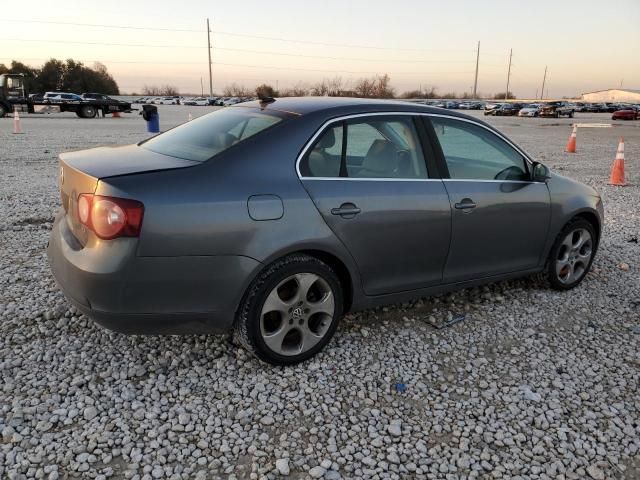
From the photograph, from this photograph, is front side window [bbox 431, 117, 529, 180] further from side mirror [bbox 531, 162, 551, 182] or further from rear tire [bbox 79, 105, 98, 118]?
rear tire [bbox 79, 105, 98, 118]

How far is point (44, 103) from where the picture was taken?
31.2 m

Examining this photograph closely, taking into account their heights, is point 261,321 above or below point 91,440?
above

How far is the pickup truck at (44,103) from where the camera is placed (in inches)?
1103

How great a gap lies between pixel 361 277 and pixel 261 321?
721 millimetres

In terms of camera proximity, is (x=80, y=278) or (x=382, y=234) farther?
(x=382, y=234)

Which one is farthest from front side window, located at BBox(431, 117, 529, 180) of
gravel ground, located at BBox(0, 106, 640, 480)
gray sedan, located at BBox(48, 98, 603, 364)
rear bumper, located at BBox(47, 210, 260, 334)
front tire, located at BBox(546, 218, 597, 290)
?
rear bumper, located at BBox(47, 210, 260, 334)

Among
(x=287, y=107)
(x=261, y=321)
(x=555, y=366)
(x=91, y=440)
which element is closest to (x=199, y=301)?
(x=261, y=321)

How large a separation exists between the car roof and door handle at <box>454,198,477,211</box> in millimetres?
686

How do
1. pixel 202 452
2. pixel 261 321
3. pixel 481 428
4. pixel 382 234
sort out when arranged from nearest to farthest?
pixel 202 452
pixel 481 428
pixel 261 321
pixel 382 234

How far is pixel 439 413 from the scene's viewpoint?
9.51 ft

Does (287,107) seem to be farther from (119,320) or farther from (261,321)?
(119,320)

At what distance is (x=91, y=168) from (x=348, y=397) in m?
1.92

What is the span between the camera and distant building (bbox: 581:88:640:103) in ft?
386

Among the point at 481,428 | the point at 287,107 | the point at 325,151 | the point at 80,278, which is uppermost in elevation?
the point at 287,107
